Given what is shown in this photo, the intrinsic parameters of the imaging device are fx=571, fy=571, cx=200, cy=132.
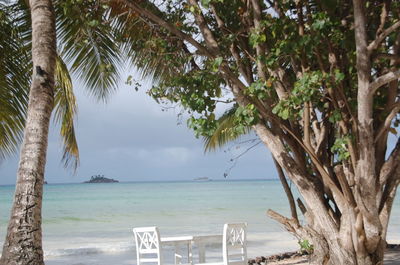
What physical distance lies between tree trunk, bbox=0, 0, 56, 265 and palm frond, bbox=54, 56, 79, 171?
14.9 feet

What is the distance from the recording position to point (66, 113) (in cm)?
1030

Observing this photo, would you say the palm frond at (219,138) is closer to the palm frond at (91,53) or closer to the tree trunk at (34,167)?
the palm frond at (91,53)

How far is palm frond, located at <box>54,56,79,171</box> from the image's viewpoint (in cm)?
1000

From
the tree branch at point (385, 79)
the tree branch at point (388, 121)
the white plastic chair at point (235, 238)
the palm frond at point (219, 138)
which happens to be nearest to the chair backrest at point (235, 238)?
the white plastic chair at point (235, 238)

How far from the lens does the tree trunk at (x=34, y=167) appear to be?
477cm

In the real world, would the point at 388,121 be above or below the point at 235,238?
above

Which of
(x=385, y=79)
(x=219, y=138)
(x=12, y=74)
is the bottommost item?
(x=385, y=79)

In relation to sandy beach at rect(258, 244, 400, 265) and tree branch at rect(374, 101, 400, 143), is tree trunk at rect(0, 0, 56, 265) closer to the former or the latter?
tree branch at rect(374, 101, 400, 143)

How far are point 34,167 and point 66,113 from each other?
5.51m

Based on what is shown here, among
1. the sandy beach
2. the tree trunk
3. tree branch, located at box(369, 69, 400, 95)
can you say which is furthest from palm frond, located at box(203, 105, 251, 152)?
the tree trunk

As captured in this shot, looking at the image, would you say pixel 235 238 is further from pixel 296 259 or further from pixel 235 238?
pixel 296 259

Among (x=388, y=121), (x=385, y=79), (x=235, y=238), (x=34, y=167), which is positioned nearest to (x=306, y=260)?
A: (x=235, y=238)

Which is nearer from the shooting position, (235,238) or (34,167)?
(34,167)

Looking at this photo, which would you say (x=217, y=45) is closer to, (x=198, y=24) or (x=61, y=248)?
(x=198, y=24)
